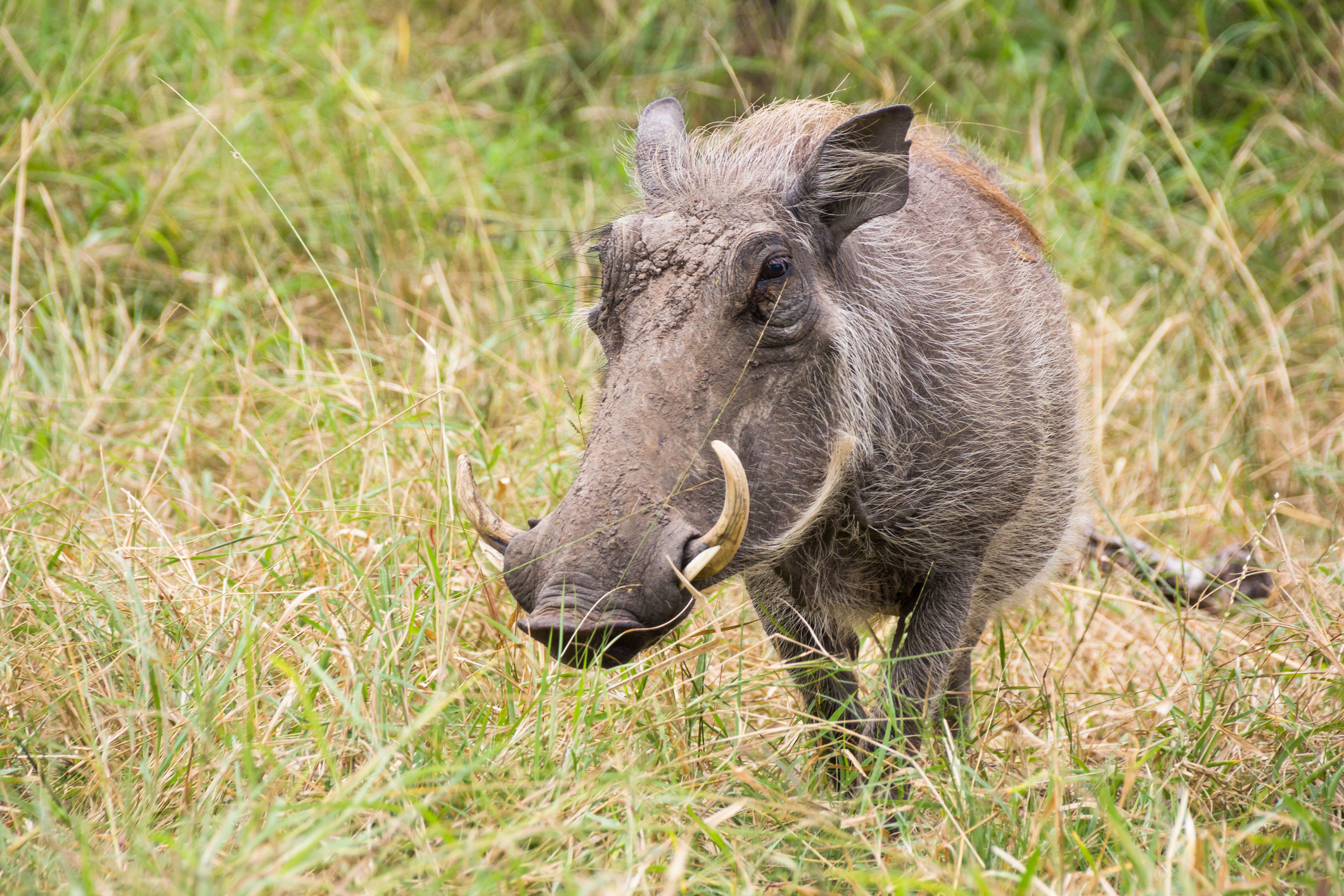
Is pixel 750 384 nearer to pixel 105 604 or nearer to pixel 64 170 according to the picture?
pixel 105 604

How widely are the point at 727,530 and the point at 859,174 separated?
2.76ft

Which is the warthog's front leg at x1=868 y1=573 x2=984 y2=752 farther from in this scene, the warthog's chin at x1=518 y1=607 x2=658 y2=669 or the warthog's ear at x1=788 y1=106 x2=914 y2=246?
the warthog's ear at x1=788 y1=106 x2=914 y2=246

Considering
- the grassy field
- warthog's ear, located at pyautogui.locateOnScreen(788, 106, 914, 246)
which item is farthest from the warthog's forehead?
the grassy field

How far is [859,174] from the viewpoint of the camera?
2477mm

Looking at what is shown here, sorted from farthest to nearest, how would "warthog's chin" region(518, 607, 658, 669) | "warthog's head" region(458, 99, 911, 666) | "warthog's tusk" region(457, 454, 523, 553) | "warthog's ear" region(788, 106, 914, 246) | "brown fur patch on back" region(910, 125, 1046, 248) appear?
"brown fur patch on back" region(910, 125, 1046, 248) → "warthog's ear" region(788, 106, 914, 246) → "warthog's tusk" region(457, 454, 523, 553) → "warthog's head" region(458, 99, 911, 666) → "warthog's chin" region(518, 607, 658, 669)

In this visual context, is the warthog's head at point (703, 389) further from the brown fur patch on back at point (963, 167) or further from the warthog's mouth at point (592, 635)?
the brown fur patch on back at point (963, 167)

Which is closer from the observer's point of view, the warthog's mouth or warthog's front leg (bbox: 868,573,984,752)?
the warthog's mouth

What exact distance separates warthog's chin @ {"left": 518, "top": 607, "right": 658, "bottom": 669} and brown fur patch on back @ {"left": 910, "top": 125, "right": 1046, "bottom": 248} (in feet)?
4.75

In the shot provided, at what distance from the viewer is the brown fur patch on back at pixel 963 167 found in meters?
3.06

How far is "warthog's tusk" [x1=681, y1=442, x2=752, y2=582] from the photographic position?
2.05 metres

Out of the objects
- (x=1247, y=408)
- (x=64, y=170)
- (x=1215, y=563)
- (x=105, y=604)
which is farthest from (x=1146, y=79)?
(x=105, y=604)

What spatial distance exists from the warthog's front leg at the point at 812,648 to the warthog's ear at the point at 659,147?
0.86 meters

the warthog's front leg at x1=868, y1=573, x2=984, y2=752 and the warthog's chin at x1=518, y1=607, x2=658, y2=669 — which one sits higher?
the warthog's chin at x1=518, y1=607, x2=658, y2=669

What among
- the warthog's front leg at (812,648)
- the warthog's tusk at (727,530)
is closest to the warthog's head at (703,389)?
the warthog's tusk at (727,530)
